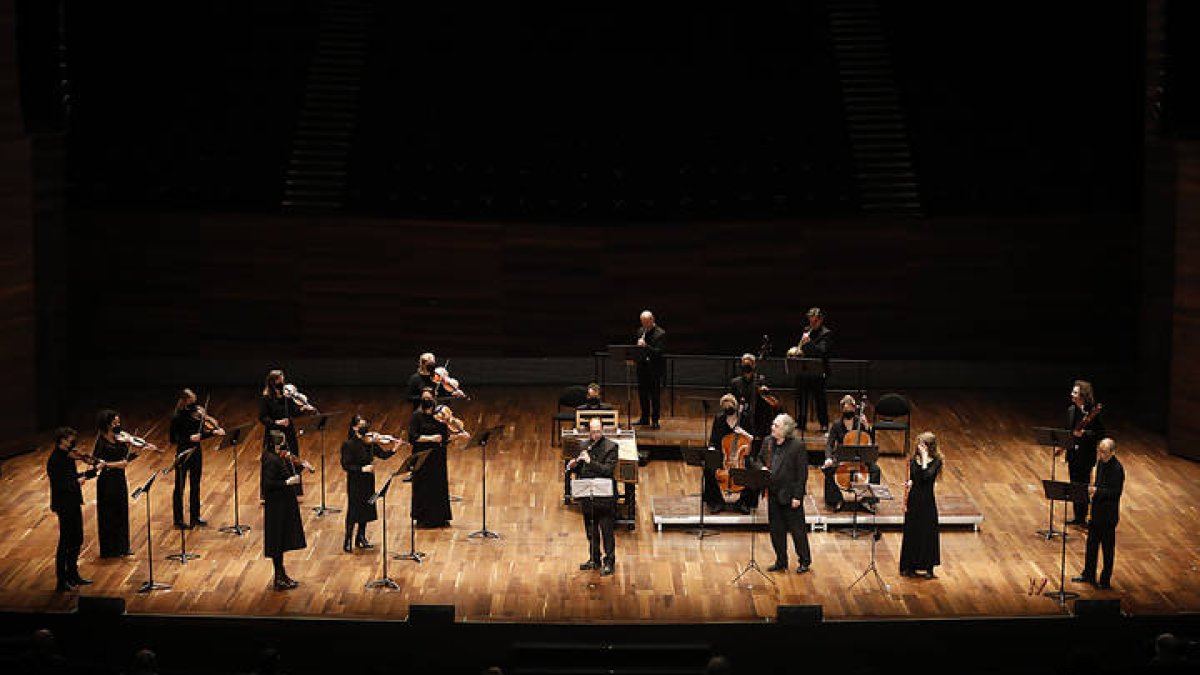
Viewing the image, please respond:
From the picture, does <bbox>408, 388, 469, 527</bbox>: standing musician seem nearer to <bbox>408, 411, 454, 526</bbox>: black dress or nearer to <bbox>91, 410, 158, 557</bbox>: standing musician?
<bbox>408, 411, 454, 526</bbox>: black dress

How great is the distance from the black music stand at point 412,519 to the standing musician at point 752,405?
267 cm

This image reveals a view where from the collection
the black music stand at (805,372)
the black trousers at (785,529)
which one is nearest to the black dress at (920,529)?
the black trousers at (785,529)

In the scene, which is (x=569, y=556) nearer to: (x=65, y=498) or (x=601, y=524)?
(x=601, y=524)

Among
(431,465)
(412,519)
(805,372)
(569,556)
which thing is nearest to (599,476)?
(569,556)

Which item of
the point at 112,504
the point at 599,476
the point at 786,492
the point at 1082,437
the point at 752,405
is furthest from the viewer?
the point at 752,405

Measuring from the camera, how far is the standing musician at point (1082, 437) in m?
14.1

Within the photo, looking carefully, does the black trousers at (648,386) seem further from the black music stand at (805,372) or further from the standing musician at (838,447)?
the standing musician at (838,447)

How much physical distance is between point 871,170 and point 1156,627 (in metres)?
10.8

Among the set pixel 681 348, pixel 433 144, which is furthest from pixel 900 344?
pixel 433 144

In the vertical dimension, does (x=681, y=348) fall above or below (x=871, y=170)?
below

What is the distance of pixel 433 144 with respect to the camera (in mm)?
20844

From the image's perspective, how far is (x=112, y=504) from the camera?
519 inches

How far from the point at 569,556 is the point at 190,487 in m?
3.21

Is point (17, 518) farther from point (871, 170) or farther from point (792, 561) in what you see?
point (871, 170)
